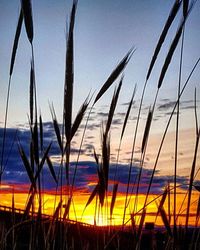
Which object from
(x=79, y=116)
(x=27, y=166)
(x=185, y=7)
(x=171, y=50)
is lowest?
(x=27, y=166)

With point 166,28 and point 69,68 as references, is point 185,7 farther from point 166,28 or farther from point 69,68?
point 69,68

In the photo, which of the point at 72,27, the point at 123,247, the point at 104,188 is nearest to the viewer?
the point at 72,27

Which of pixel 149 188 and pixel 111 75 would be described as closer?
pixel 111 75

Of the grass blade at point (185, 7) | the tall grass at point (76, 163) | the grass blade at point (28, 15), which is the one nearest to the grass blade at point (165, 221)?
the tall grass at point (76, 163)

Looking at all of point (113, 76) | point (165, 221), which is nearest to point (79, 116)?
point (113, 76)

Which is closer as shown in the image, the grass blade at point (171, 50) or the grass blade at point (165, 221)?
the grass blade at point (171, 50)

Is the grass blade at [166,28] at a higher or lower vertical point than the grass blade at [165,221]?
higher

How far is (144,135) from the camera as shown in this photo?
2.06m

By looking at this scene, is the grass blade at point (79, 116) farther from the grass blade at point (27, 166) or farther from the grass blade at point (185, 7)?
the grass blade at point (185, 7)

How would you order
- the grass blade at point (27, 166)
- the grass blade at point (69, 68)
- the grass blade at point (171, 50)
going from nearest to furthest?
the grass blade at point (69, 68) < the grass blade at point (171, 50) < the grass blade at point (27, 166)

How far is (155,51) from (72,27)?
1.16 feet

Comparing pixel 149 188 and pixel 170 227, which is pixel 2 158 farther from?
pixel 170 227

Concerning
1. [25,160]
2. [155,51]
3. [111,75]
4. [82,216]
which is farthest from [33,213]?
[155,51]

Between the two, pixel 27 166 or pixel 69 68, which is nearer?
pixel 69 68
